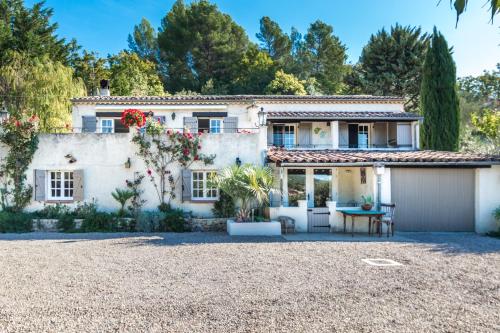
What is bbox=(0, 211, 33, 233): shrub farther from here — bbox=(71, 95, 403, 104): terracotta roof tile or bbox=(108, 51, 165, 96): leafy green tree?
bbox=(108, 51, 165, 96): leafy green tree

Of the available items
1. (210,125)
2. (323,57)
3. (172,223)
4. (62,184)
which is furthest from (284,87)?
(62,184)

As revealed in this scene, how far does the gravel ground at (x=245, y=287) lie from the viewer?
574cm

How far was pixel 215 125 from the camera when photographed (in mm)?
22562

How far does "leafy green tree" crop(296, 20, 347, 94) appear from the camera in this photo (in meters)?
46.4

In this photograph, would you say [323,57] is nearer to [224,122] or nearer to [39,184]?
[224,122]

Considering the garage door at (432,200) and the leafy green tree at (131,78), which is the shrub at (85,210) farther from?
the leafy green tree at (131,78)

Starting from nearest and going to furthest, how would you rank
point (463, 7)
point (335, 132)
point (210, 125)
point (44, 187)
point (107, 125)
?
1. point (463, 7)
2. point (44, 187)
3. point (335, 132)
4. point (107, 125)
5. point (210, 125)

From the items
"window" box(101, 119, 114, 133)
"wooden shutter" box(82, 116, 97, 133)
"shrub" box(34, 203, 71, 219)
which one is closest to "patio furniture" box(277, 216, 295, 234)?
"shrub" box(34, 203, 71, 219)

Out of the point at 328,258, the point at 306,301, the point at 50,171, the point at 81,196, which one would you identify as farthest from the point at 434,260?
the point at 50,171

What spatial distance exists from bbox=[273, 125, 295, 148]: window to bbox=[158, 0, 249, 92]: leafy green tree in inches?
849

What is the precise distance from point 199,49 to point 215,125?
24.3 meters

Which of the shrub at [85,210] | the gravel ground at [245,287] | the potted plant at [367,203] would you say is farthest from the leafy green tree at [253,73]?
the gravel ground at [245,287]

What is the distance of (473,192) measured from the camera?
1593 centimetres

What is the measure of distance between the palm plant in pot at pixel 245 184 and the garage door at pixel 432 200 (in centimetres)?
518
